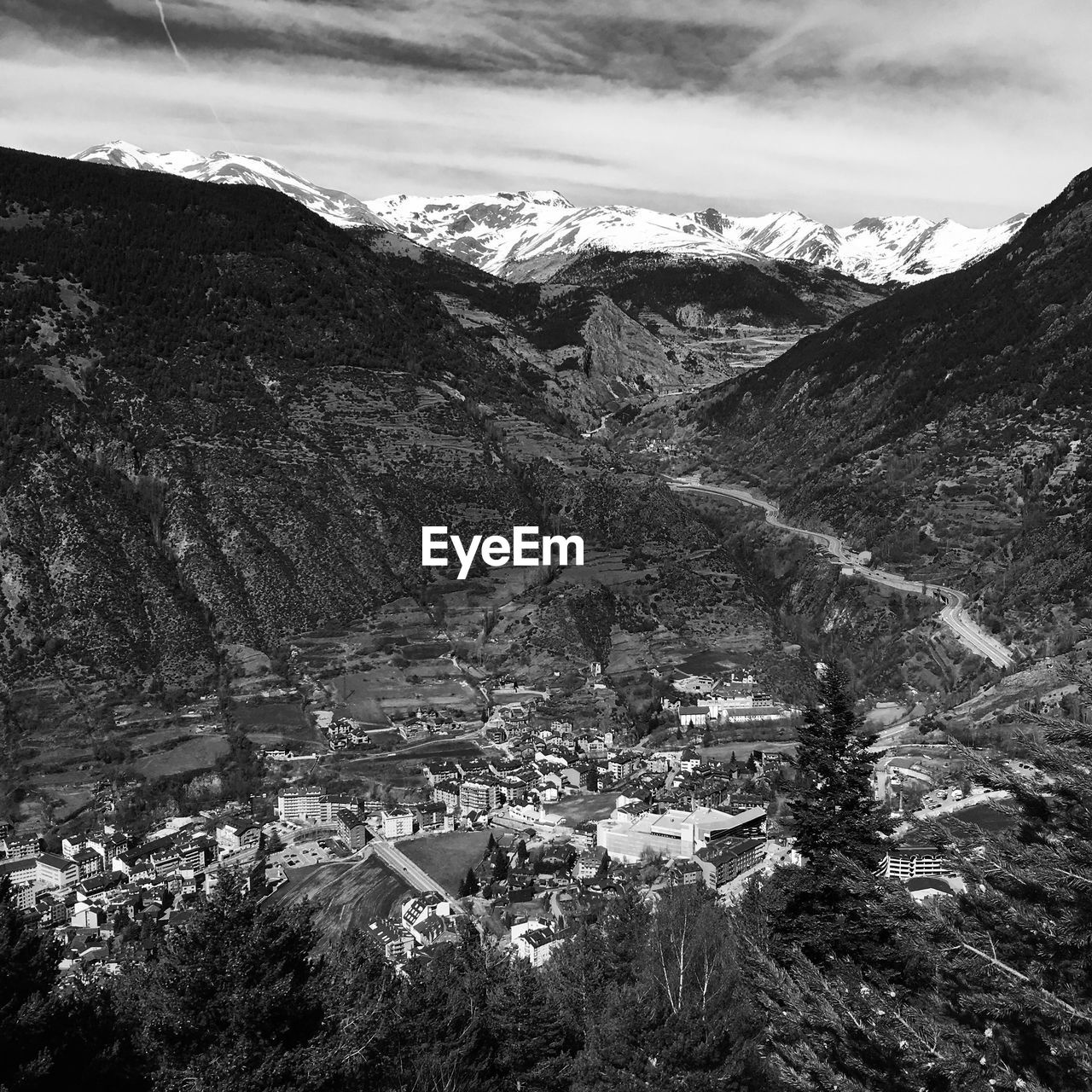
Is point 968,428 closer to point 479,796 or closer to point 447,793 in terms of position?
point 479,796

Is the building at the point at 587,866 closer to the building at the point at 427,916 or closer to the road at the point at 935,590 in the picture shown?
the building at the point at 427,916

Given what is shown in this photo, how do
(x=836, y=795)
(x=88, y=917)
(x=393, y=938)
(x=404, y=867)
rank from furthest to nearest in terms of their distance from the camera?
(x=404, y=867) → (x=88, y=917) → (x=393, y=938) → (x=836, y=795)

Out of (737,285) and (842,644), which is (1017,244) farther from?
(737,285)

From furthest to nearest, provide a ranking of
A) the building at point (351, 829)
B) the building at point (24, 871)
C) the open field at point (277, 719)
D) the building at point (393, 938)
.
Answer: the open field at point (277, 719), the building at point (351, 829), the building at point (24, 871), the building at point (393, 938)

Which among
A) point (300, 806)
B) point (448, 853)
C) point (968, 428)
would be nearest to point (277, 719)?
point (300, 806)

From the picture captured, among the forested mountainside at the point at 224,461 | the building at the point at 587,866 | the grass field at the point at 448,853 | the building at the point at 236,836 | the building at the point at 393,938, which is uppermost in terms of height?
the forested mountainside at the point at 224,461

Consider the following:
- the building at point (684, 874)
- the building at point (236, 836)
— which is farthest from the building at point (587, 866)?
the building at point (236, 836)

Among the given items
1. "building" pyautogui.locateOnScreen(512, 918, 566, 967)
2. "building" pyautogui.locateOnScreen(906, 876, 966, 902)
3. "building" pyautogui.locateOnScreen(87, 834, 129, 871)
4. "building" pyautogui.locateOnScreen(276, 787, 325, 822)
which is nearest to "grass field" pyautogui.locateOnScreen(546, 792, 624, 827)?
"building" pyautogui.locateOnScreen(276, 787, 325, 822)
